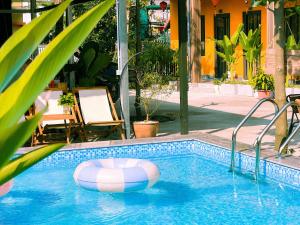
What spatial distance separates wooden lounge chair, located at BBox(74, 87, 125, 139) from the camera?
9.05 meters

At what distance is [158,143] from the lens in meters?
8.66

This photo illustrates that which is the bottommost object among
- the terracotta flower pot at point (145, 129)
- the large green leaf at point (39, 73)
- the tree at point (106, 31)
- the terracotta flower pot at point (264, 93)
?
the terracotta flower pot at point (145, 129)

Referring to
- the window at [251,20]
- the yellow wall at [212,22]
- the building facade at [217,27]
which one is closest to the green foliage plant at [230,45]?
the building facade at [217,27]

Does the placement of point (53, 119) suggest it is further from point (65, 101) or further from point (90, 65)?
point (90, 65)

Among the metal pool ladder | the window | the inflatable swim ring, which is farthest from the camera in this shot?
the window

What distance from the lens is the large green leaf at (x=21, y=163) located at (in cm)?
84

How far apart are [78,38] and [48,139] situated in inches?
330

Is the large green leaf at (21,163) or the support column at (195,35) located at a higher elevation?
the support column at (195,35)

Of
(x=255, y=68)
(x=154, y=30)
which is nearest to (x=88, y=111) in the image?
(x=255, y=68)

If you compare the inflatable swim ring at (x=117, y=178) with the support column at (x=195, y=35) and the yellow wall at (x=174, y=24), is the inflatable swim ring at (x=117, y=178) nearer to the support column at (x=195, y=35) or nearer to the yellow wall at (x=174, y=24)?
the support column at (x=195, y=35)

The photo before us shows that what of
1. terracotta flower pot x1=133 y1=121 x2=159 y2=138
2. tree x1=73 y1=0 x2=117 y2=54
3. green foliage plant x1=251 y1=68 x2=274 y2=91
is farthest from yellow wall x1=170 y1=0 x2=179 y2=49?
terracotta flower pot x1=133 y1=121 x2=159 y2=138

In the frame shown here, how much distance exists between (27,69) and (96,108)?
8.52 m

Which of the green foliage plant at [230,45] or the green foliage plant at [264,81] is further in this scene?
the green foliage plant at [230,45]

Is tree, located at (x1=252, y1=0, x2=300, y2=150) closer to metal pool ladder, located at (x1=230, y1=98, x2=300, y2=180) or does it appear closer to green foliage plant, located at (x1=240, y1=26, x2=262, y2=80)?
metal pool ladder, located at (x1=230, y1=98, x2=300, y2=180)
